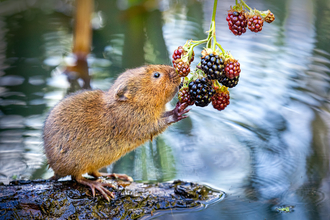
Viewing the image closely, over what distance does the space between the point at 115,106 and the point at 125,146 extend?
0.41 metres

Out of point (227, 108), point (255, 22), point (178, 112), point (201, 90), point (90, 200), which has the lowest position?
point (90, 200)

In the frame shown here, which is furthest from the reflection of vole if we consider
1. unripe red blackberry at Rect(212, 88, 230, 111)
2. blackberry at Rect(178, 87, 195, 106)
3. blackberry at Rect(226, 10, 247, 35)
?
blackberry at Rect(226, 10, 247, 35)

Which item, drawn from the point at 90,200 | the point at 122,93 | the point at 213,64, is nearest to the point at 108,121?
the point at 122,93

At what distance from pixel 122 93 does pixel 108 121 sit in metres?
0.31

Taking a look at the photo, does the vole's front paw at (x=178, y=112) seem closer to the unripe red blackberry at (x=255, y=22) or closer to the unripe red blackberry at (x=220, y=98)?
the unripe red blackberry at (x=220, y=98)

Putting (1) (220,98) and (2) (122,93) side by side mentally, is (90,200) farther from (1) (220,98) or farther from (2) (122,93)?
(1) (220,98)

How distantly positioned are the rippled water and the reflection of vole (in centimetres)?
66

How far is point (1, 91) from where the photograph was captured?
213 inches

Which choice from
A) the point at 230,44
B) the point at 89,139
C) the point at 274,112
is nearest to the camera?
the point at 89,139

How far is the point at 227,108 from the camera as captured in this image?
197 inches

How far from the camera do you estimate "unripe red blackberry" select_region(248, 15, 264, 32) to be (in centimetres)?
250

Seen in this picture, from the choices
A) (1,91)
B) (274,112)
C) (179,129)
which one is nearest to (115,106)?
(179,129)

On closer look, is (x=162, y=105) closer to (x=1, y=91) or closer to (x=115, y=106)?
(x=115, y=106)

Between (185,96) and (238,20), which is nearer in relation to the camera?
(238,20)
